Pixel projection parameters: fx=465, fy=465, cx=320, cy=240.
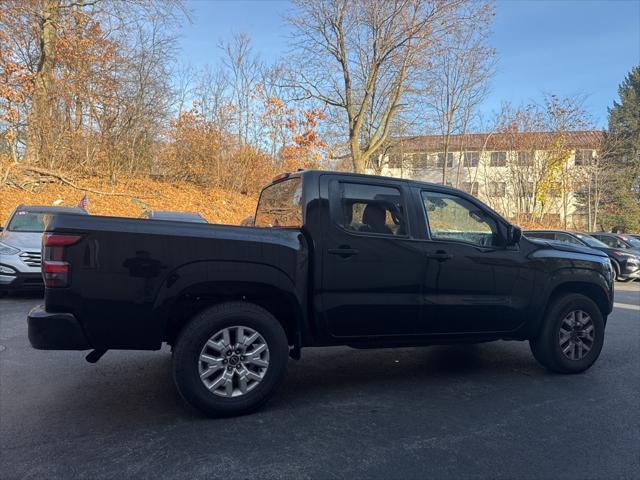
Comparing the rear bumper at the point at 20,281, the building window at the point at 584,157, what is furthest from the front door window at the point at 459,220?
the building window at the point at 584,157

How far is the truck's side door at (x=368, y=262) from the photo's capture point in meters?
3.92

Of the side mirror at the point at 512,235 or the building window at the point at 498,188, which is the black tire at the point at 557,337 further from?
the building window at the point at 498,188

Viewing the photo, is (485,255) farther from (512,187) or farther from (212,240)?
(512,187)

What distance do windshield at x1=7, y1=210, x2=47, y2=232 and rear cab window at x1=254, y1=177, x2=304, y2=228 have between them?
614cm

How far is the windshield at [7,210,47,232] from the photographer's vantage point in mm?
9008

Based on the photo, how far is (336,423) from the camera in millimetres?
3590

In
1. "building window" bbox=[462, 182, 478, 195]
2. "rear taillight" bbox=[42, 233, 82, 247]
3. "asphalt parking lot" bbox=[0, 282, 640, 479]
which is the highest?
"building window" bbox=[462, 182, 478, 195]

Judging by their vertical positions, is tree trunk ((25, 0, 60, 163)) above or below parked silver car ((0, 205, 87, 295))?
above

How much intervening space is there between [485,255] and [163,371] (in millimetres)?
3437

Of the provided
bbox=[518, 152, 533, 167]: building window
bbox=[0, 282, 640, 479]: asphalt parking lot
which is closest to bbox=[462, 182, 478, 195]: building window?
bbox=[518, 152, 533, 167]: building window

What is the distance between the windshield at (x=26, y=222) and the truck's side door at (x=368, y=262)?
7441mm

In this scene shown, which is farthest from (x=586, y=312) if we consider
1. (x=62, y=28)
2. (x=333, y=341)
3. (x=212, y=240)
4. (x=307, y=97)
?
(x=62, y=28)

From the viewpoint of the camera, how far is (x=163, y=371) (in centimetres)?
478

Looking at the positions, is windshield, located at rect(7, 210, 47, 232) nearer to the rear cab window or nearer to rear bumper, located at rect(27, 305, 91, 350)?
the rear cab window
